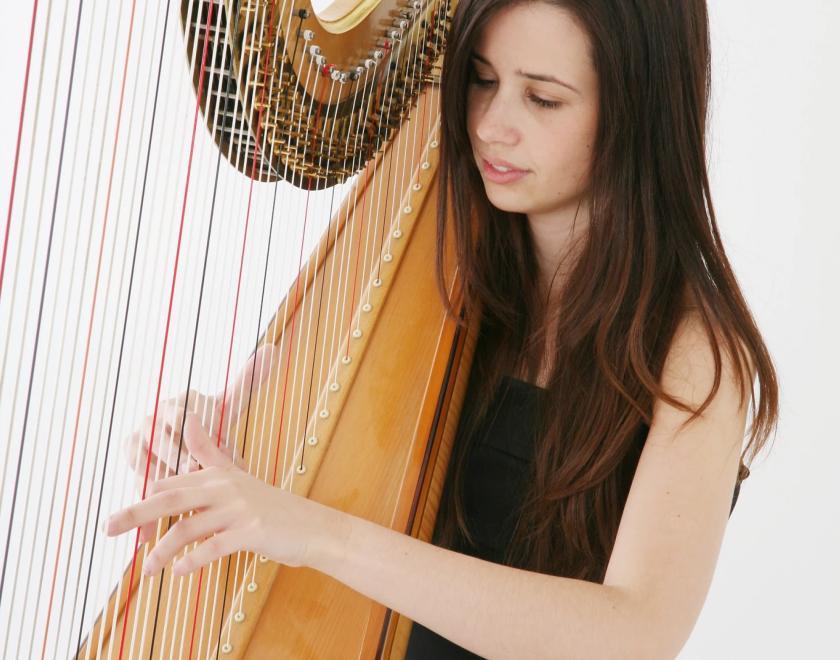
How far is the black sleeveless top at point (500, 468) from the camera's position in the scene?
151cm

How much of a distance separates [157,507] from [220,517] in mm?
74

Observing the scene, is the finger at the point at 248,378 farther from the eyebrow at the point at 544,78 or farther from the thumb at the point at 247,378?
the eyebrow at the point at 544,78

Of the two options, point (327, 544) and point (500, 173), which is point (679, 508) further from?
point (500, 173)

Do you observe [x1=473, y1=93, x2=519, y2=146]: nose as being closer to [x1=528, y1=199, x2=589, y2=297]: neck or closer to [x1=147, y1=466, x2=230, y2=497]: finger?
[x1=528, y1=199, x2=589, y2=297]: neck

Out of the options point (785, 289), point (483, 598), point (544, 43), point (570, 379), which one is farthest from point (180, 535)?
point (785, 289)

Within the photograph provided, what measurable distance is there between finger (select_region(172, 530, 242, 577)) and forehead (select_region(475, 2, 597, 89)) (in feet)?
2.33

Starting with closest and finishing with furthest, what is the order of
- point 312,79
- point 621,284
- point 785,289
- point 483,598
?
point 483,598
point 312,79
point 621,284
point 785,289

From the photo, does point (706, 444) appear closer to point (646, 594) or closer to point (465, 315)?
point (646, 594)

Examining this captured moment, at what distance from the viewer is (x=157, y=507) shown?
3.23 feet

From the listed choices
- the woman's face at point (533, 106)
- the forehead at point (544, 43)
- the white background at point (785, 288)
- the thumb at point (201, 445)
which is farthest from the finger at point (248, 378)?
the white background at point (785, 288)

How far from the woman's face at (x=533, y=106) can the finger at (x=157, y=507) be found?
636 mm

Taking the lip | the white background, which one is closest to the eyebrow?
the lip

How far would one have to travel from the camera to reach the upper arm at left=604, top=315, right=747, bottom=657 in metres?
1.11

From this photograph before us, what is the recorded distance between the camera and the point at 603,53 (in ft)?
4.36
